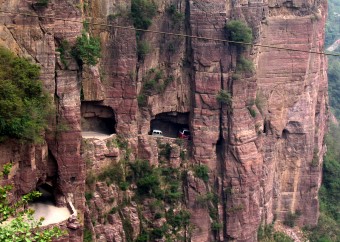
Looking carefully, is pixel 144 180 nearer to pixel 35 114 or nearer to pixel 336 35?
pixel 35 114

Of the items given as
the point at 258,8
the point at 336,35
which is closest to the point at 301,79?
the point at 258,8

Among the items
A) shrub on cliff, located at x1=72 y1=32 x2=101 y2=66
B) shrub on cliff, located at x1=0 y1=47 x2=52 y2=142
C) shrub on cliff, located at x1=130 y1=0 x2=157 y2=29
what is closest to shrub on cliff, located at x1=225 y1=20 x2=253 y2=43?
shrub on cliff, located at x1=130 y1=0 x2=157 y2=29

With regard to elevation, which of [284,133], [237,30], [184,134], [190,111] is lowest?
[284,133]

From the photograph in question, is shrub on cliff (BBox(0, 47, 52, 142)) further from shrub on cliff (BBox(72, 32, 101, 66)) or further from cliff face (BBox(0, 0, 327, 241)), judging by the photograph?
shrub on cliff (BBox(72, 32, 101, 66))

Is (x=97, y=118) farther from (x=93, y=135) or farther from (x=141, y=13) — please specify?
(x=141, y=13)

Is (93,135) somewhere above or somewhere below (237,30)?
below

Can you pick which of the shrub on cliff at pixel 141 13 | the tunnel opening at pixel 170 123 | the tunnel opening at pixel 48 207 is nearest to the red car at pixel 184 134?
the tunnel opening at pixel 170 123

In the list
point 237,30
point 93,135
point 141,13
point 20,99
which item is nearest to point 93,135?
point 93,135
